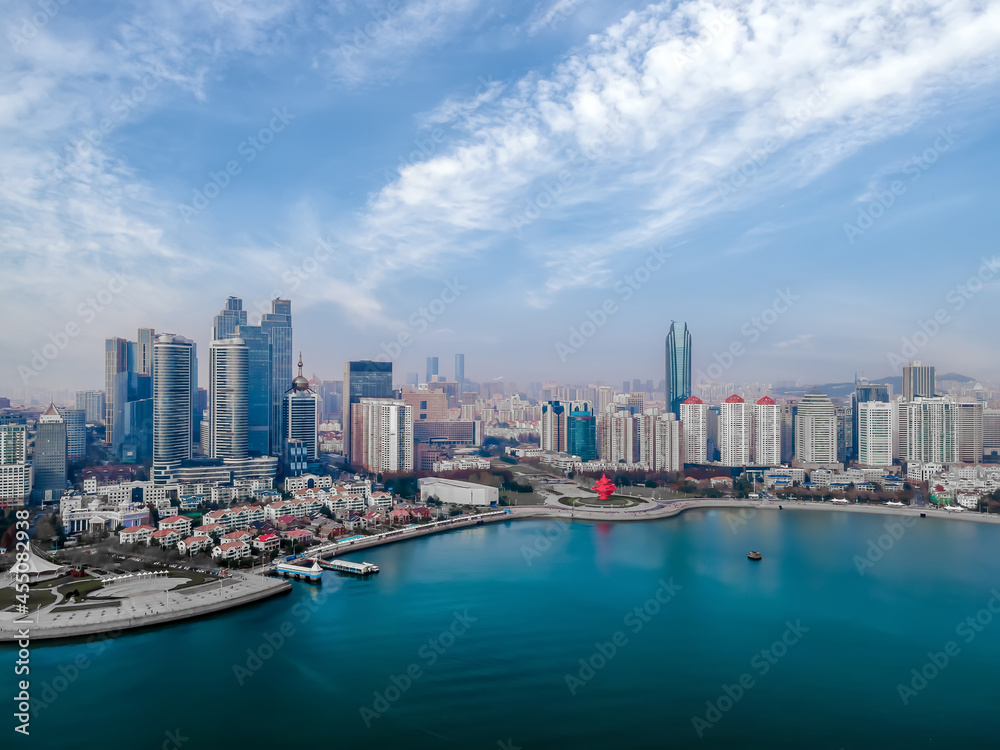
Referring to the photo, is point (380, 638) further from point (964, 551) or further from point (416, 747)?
point (964, 551)

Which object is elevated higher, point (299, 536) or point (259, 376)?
point (259, 376)

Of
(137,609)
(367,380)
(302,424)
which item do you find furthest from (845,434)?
(137,609)

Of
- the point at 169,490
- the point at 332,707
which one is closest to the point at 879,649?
the point at 332,707

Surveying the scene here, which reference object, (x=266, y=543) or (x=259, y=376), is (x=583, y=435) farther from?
(x=266, y=543)

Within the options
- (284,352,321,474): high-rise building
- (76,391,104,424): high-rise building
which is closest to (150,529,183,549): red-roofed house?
(284,352,321,474): high-rise building

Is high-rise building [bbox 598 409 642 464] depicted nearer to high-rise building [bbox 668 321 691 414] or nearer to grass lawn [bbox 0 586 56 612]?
high-rise building [bbox 668 321 691 414]

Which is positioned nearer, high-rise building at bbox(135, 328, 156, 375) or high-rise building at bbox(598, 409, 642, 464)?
high-rise building at bbox(598, 409, 642, 464)
